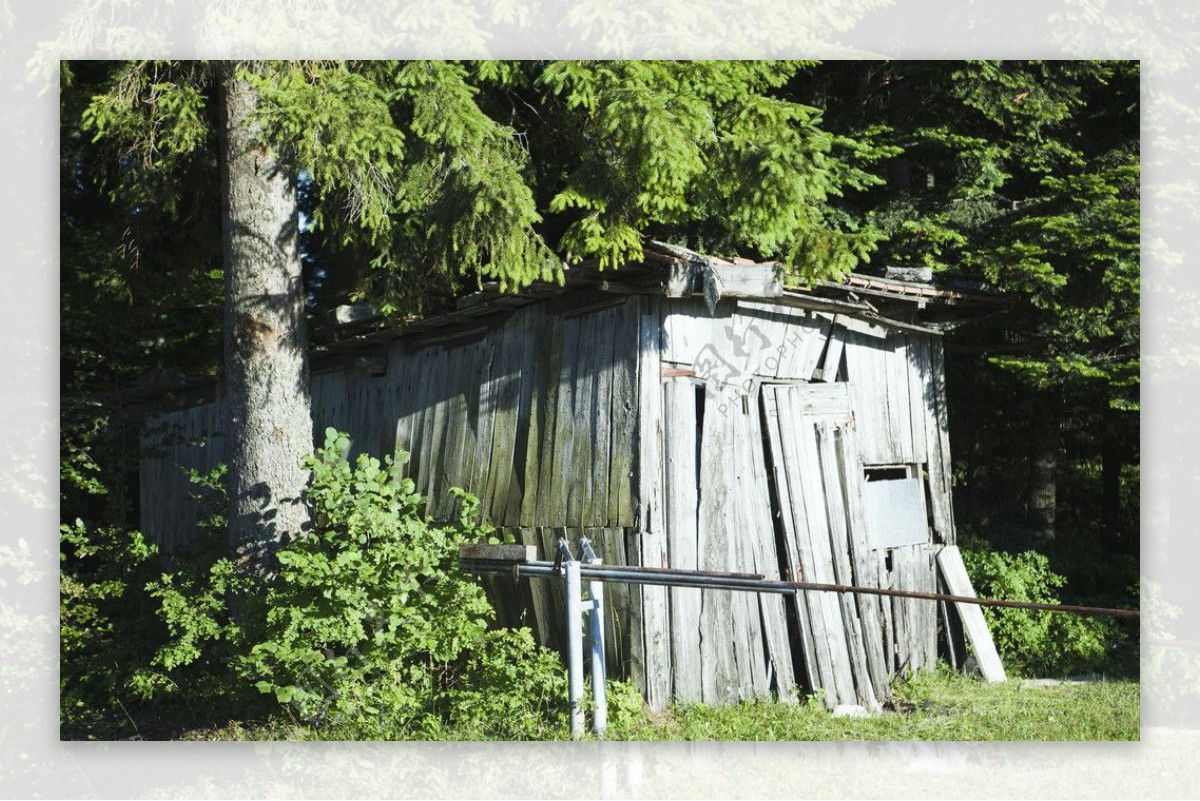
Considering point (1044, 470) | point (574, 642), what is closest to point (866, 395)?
A: point (574, 642)

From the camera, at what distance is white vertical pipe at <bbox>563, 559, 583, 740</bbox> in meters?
6.23

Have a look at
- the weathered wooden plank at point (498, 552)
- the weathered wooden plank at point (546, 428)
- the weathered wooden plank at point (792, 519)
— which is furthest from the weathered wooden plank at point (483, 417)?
the weathered wooden plank at point (792, 519)

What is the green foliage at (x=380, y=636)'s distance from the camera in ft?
21.8

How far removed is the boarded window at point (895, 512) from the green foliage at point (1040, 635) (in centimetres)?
115

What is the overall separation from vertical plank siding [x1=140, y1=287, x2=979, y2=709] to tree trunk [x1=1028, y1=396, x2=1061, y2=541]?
324 centimetres

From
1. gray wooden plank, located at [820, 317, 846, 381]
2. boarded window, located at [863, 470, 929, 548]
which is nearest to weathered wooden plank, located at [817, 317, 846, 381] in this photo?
gray wooden plank, located at [820, 317, 846, 381]

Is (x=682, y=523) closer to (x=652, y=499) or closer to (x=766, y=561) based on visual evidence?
(x=652, y=499)

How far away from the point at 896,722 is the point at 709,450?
209cm

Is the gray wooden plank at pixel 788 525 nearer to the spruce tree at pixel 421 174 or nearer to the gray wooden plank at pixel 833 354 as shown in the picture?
the gray wooden plank at pixel 833 354

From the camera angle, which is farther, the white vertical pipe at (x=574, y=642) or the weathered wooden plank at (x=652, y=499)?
the weathered wooden plank at (x=652, y=499)

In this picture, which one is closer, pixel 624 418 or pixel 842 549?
pixel 624 418

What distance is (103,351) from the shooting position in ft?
37.0

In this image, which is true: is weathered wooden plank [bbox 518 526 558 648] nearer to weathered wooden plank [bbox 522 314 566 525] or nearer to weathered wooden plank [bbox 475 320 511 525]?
weathered wooden plank [bbox 522 314 566 525]

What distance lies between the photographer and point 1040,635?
9.70m
